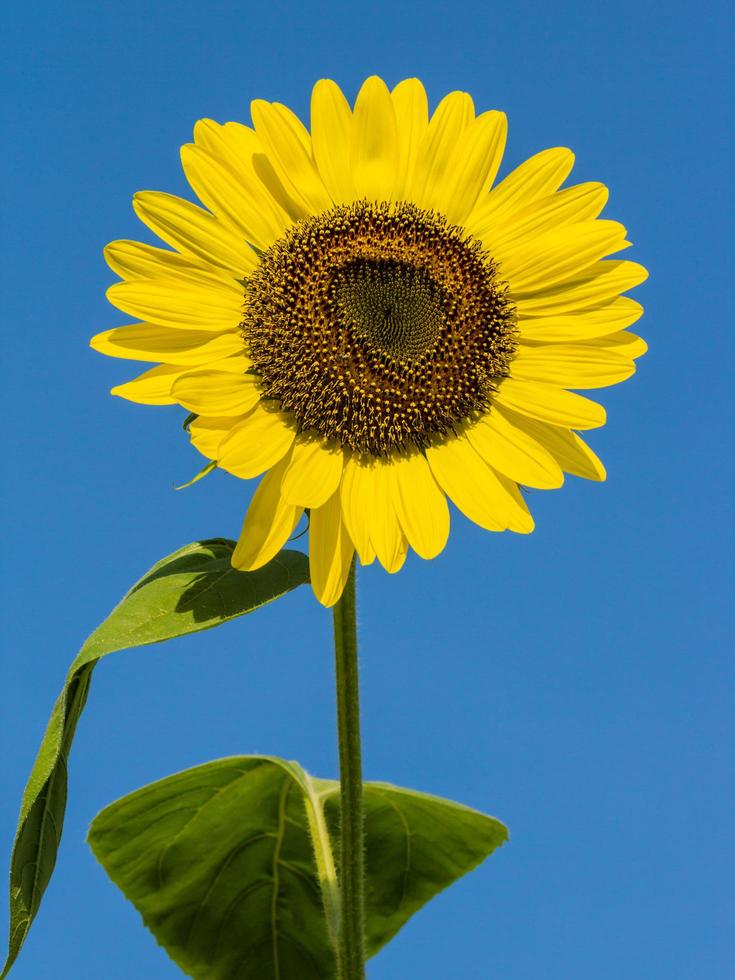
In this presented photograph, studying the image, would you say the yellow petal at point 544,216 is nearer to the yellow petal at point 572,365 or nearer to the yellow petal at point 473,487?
A: the yellow petal at point 572,365

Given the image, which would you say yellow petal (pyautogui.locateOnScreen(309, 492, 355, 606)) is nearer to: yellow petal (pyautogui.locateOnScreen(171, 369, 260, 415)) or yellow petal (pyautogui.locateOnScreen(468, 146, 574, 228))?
yellow petal (pyautogui.locateOnScreen(171, 369, 260, 415))

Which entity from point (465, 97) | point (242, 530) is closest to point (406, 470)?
point (242, 530)

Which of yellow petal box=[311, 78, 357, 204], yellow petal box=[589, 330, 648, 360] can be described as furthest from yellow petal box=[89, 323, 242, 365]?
yellow petal box=[589, 330, 648, 360]

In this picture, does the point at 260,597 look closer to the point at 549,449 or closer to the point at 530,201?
the point at 549,449

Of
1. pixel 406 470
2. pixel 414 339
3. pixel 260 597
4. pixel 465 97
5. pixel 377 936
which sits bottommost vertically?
pixel 377 936

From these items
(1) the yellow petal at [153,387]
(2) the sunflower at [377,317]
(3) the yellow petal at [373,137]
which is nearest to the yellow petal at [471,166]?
(2) the sunflower at [377,317]
